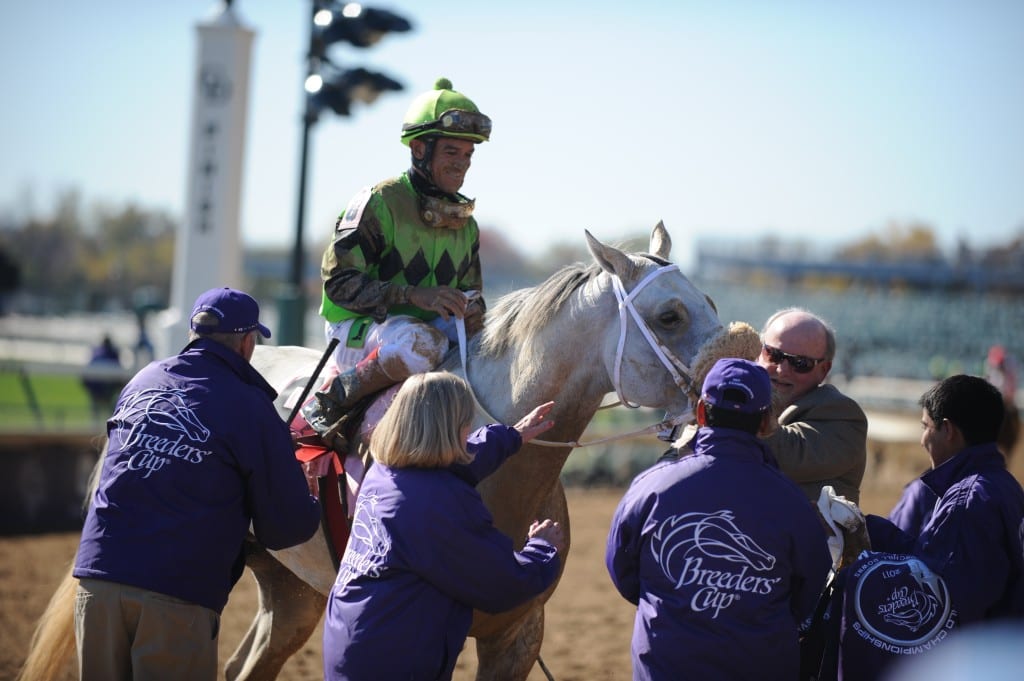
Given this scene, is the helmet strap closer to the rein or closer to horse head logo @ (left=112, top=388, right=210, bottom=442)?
the rein

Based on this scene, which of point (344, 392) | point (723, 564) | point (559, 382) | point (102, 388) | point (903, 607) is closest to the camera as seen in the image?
point (723, 564)

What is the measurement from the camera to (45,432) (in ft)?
34.5

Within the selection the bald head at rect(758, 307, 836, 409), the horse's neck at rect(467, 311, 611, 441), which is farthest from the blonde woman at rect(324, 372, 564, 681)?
the bald head at rect(758, 307, 836, 409)

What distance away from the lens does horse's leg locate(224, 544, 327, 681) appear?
16.1ft

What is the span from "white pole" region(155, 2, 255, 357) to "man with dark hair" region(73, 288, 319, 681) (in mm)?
7507

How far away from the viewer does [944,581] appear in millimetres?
3170

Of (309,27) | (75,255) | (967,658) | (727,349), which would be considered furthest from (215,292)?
(75,255)

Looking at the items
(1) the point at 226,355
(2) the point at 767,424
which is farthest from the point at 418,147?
(2) the point at 767,424

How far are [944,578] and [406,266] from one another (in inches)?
93.2

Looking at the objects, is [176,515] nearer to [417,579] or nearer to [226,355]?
[226,355]

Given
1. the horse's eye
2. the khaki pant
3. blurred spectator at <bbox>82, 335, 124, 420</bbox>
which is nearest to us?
the khaki pant

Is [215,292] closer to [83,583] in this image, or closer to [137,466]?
[137,466]

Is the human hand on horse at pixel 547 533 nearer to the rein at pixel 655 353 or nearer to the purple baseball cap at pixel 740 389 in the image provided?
the rein at pixel 655 353

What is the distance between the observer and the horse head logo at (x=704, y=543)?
9.33ft
